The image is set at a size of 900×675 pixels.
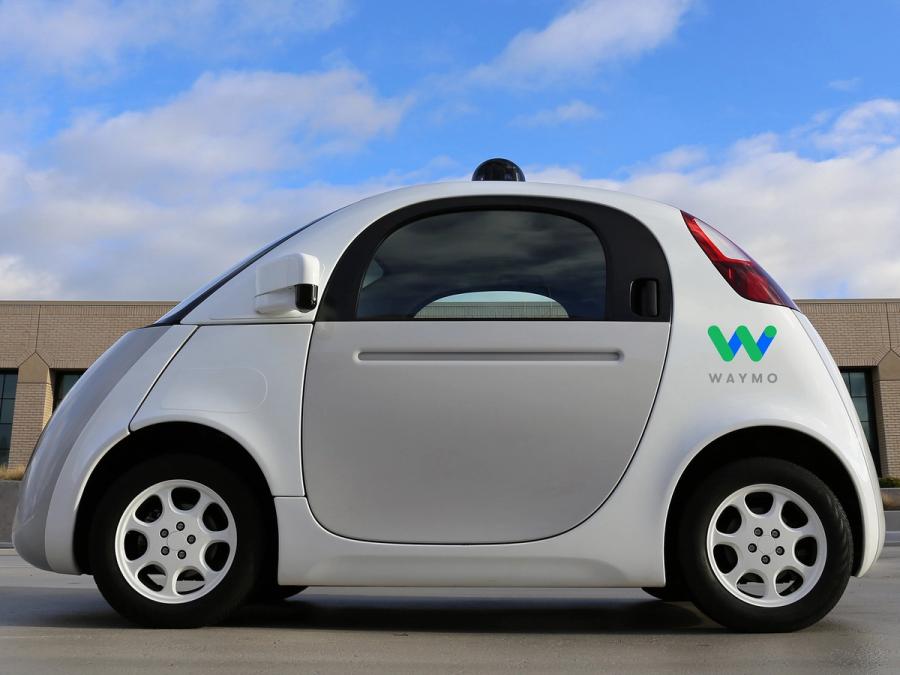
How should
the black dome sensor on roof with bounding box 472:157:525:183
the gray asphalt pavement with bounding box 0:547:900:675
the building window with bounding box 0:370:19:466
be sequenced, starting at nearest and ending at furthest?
the gray asphalt pavement with bounding box 0:547:900:675
the black dome sensor on roof with bounding box 472:157:525:183
the building window with bounding box 0:370:19:466

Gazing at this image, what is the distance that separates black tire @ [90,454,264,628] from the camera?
3.58 meters

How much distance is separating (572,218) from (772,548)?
147cm

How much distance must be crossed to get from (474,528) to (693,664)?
0.91 m

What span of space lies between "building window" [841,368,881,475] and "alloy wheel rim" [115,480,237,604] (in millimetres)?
29546

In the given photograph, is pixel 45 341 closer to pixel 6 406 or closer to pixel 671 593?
pixel 6 406

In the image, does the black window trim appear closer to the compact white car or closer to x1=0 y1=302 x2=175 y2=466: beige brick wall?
the compact white car

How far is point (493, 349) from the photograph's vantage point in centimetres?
362

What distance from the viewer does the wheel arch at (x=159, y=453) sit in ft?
12.2

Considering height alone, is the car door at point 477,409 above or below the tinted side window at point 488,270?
below

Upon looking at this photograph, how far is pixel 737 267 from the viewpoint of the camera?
384 cm

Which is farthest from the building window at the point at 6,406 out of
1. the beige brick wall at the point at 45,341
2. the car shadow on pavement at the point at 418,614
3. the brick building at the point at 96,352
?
the car shadow on pavement at the point at 418,614

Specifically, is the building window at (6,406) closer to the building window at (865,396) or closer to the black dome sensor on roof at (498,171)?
the building window at (865,396)

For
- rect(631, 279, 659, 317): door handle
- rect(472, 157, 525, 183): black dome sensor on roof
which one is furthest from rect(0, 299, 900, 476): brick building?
rect(631, 279, 659, 317): door handle

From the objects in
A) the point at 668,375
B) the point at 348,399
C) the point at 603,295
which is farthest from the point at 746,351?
the point at 348,399
